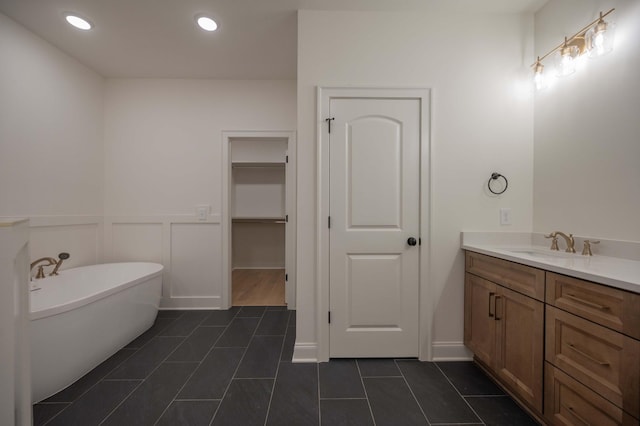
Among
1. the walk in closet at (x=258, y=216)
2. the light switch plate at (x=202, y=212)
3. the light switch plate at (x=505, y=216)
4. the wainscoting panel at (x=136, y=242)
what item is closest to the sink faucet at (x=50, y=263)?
the wainscoting panel at (x=136, y=242)

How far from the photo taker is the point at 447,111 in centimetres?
197

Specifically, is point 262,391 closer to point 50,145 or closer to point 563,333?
point 563,333

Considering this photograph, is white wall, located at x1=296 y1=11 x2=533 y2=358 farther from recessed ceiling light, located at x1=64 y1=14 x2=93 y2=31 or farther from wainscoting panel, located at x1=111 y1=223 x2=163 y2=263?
wainscoting panel, located at x1=111 y1=223 x2=163 y2=263

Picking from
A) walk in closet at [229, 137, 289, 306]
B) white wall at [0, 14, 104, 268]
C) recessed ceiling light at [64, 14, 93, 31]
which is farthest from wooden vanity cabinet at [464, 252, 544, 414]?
white wall at [0, 14, 104, 268]

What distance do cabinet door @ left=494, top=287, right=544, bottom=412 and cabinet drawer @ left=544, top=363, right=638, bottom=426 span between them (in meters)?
0.05

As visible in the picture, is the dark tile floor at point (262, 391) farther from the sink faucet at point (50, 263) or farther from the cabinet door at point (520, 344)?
the sink faucet at point (50, 263)

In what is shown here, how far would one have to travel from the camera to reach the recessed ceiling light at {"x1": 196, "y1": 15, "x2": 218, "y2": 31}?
1.99 m

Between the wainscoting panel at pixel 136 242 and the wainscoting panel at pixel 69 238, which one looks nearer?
the wainscoting panel at pixel 69 238

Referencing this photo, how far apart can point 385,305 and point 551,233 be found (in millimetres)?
1292

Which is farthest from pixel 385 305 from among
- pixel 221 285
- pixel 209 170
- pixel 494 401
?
pixel 209 170

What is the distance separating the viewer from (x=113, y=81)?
2885mm

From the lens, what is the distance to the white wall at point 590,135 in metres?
1.37

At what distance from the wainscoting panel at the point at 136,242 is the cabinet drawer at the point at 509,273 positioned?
3187mm

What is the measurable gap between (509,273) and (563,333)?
1.28ft
